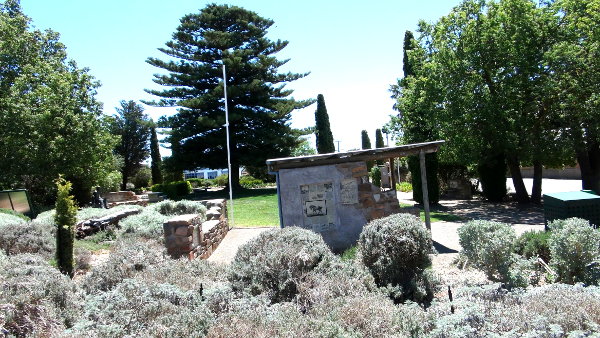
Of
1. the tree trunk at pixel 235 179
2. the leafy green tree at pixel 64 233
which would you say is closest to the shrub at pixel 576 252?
the leafy green tree at pixel 64 233

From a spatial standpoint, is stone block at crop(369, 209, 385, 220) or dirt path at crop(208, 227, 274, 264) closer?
dirt path at crop(208, 227, 274, 264)

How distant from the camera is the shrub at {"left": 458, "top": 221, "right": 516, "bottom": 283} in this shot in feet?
17.9

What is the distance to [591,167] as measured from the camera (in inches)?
690

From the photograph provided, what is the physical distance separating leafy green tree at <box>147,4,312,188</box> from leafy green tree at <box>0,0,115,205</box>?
23.0 feet

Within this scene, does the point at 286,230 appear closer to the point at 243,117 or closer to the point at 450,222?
the point at 450,222

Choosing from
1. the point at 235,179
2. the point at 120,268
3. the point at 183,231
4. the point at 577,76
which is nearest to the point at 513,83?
the point at 577,76

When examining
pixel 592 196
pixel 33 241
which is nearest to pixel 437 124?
pixel 592 196

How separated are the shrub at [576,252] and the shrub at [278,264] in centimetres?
283

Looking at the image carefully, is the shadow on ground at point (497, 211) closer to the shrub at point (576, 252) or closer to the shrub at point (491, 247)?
the shrub at point (576, 252)

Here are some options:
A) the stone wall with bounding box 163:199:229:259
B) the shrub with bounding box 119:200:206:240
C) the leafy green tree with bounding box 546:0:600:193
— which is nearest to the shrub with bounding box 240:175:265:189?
the shrub with bounding box 119:200:206:240

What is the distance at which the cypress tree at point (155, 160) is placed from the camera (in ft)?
116

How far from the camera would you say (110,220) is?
37.7 ft

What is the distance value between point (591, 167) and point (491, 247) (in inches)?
591

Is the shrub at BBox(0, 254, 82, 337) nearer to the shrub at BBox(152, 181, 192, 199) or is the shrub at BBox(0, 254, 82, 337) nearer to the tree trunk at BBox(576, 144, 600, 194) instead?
the tree trunk at BBox(576, 144, 600, 194)
